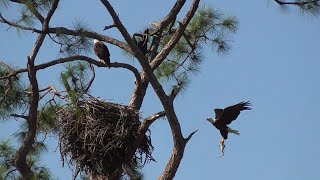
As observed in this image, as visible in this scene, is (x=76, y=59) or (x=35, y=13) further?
(x=76, y=59)

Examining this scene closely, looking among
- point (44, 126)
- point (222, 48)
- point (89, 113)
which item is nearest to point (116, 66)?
point (89, 113)

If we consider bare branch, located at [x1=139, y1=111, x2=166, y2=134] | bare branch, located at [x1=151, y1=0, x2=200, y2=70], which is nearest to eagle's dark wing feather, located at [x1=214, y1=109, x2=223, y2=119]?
A: bare branch, located at [x1=139, y1=111, x2=166, y2=134]

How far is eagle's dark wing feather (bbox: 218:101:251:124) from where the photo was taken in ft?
17.9

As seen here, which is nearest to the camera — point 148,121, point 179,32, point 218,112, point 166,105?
point 166,105

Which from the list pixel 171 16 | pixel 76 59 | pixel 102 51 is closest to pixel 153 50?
pixel 171 16

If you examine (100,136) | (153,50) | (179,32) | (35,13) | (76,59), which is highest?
(153,50)

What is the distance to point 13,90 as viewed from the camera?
5.89 meters

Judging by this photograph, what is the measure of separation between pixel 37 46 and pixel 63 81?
15.4 inches

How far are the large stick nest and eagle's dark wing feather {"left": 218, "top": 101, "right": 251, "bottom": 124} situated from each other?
0.56 meters

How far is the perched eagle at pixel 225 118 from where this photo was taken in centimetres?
551

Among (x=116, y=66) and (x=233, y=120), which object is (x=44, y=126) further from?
(x=233, y=120)

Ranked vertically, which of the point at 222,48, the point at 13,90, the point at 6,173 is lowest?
the point at 6,173

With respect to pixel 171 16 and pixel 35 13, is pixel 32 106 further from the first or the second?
pixel 171 16

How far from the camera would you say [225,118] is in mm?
5598
